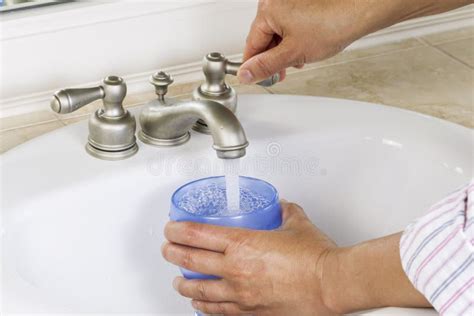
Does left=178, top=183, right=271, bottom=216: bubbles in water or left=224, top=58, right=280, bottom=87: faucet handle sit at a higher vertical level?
left=224, top=58, right=280, bottom=87: faucet handle

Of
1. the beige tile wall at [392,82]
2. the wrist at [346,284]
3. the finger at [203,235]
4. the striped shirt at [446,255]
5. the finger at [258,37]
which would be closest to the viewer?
the striped shirt at [446,255]

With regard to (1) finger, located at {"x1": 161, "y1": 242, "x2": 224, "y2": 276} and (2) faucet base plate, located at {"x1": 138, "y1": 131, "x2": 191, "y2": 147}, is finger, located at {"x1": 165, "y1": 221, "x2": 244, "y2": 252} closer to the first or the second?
(1) finger, located at {"x1": 161, "y1": 242, "x2": 224, "y2": 276}

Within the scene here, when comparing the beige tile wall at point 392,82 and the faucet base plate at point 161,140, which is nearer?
the faucet base plate at point 161,140

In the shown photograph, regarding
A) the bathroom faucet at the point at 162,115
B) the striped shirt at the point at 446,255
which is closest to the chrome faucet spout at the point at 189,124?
the bathroom faucet at the point at 162,115

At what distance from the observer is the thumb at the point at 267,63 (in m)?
0.89

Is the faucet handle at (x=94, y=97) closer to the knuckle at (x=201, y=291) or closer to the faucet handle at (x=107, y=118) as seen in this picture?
the faucet handle at (x=107, y=118)

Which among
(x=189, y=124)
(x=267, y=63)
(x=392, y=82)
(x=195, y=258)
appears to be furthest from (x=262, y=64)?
(x=392, y=82)

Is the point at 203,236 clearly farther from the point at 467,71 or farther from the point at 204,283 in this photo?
the point at 467,71

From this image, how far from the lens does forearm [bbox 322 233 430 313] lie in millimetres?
→ 666

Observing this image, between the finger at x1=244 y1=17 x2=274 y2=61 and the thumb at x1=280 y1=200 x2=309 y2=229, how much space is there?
6.9 inches

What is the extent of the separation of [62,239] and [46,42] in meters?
0.29

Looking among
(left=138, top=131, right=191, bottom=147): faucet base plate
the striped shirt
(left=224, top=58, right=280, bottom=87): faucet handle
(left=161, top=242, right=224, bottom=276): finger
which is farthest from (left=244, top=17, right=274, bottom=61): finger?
the striped shirt

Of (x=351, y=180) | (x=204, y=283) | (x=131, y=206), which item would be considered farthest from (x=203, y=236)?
(x=351, y=180)

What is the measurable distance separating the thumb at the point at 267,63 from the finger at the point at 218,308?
0.24m
